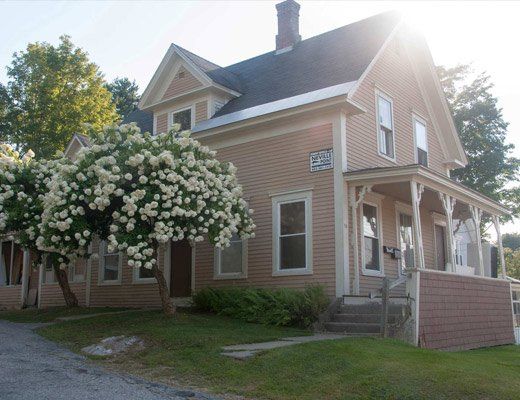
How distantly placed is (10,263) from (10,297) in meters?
1.61

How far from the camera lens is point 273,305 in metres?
12.5

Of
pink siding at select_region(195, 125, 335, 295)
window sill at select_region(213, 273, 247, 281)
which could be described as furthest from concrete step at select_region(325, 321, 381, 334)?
window sill at select_region(213, 273, 247, 281)

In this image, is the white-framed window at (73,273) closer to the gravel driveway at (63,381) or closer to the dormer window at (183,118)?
the dormer window at (183,118)

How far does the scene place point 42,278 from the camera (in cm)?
2070

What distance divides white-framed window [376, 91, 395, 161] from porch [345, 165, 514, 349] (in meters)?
1.39

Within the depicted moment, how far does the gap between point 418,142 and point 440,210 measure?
2180 millimetres

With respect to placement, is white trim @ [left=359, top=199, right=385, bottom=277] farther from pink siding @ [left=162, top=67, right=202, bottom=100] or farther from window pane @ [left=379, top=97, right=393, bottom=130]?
pink siding @ [left=162, top=67, right=202, bottom=100]

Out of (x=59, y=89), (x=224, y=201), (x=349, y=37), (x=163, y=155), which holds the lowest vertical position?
(x=224, y=201)

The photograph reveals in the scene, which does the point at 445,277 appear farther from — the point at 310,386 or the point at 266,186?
the point at 310,386

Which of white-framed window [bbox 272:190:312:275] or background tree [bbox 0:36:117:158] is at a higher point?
background tree [bbox 0:36:117:158]

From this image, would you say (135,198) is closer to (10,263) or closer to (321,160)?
(321,160)

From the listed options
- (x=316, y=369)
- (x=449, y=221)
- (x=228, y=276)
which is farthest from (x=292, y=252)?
(x=316, y=369)

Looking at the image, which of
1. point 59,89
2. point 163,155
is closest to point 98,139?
point 163,155

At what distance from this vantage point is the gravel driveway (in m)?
6.77
